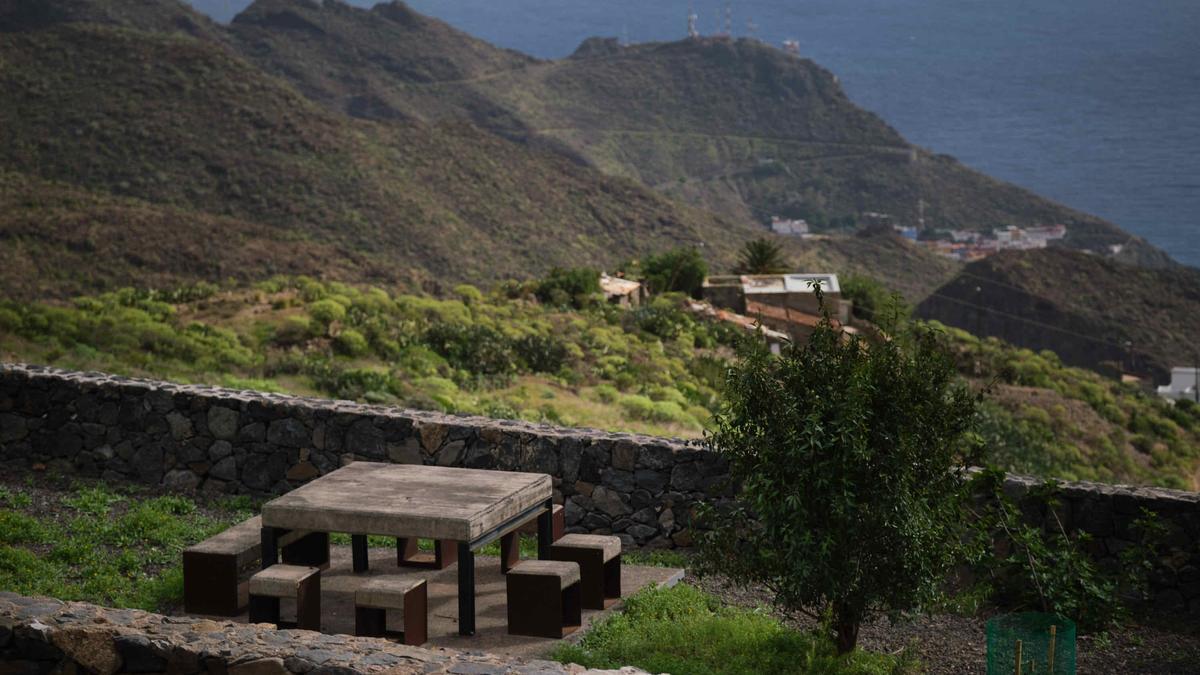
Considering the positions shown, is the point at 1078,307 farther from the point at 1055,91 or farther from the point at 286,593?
the point at 1055,91

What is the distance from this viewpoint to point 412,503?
7785 millimetres

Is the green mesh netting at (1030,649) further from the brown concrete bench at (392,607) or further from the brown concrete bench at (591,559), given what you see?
the brown concrete bench at (392,607)

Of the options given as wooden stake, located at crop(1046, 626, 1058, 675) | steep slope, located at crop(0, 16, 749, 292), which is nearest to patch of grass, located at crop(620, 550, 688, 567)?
wooden stake, located at crop(1046, 626, 1058, 675)

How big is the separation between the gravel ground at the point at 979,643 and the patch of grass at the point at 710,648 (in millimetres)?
367

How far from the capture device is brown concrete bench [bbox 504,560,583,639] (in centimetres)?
742

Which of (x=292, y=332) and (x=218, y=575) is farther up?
(x=292, y=332)

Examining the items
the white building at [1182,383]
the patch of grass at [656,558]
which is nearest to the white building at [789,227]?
the white building at [1182,383]

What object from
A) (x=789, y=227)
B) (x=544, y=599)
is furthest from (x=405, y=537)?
(x=789, y=227)

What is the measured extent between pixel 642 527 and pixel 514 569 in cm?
218

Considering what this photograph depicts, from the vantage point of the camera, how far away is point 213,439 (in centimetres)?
1061

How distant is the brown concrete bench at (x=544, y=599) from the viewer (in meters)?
7.42

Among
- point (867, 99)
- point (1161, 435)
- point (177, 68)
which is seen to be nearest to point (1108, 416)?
point (1161, 435)

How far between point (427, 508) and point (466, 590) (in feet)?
1.75

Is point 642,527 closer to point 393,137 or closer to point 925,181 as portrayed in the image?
point 393,137
